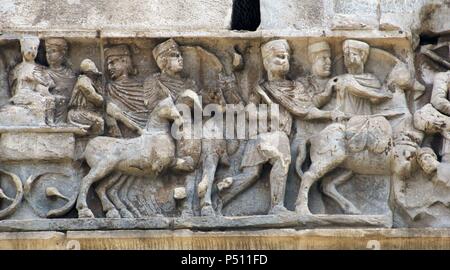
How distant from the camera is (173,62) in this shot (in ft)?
40.3

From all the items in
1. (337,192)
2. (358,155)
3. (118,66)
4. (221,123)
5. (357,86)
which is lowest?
(337,192)

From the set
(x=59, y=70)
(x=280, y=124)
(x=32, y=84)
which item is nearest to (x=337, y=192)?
(x=280, y=124)

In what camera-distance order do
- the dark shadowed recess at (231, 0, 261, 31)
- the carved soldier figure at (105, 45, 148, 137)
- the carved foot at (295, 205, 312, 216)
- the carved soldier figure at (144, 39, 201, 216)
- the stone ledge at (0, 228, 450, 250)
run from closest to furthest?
the stone ledge at (0, 228, 450, 250) → the carved foot at (295, 205, 312, 216) → the carved soldier figure at (144, 39, 201, 216) → the carved soldier figure at (105, 45, 148, 137) → the dark shadowed recess at (231, 0, 261, 31)

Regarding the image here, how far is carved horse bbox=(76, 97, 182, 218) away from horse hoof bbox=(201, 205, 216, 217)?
41 cm

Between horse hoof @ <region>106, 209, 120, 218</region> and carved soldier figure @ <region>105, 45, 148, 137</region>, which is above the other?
carved soldier figure @ <region>105, 45, 148, 137</region>

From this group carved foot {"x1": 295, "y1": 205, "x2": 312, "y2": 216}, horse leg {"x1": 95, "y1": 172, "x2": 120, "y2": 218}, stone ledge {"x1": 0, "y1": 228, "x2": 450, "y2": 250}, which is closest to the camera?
stone ledge {"x1": 0, "y1": 228, "x2": 450, "y2": 250}

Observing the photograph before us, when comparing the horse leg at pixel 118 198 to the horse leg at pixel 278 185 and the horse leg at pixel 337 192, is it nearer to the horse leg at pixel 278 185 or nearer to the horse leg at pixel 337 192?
the horse leg at pixel 278 185

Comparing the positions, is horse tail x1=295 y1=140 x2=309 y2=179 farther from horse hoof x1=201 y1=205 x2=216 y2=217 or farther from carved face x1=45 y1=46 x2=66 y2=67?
carved face x1=45 y1=46 x2=66 y2=67

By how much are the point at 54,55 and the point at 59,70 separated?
0.11 metres

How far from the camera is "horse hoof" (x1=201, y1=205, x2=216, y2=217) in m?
11.8

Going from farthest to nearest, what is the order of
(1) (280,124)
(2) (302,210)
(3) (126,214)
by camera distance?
(1) (280,124)
(3) (126,214)
(2) (302,210)

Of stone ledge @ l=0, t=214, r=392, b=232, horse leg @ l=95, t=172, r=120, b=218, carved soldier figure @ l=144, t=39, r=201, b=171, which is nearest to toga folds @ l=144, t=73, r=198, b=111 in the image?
carved soldier figure @ l=144, t=39, r=201, b=171

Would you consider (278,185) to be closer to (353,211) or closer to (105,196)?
(353,211)

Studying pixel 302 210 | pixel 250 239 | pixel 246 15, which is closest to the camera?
pixel 250 239
